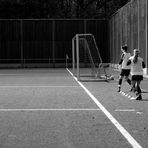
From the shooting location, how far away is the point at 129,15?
4134 centimetres

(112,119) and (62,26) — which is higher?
(62,26)

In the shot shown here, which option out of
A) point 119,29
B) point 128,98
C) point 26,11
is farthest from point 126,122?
point 26,11

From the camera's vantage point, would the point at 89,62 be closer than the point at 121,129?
No

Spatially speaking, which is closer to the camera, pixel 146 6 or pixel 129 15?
pixel 146 6

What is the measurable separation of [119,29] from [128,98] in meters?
30.3

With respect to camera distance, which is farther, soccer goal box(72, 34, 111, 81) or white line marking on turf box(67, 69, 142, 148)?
soccer goal box(72, 34, 111, 81)

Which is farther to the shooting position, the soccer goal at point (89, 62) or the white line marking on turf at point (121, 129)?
the soccer goal at point (89, 62)

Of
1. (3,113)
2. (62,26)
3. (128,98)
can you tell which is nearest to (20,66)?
(62,26)

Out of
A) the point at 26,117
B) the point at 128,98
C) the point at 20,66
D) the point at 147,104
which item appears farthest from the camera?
the point at 20,66

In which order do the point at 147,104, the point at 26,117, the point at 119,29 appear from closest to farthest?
the point at 26,117 → the point at 147,104 → the point at 119,29

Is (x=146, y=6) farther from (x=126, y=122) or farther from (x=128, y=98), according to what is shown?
(x=126, y=122)

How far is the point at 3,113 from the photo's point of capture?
13297 millimetres

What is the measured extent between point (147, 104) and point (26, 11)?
4853 cm

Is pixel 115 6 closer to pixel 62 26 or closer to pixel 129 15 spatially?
pixel 62 26
